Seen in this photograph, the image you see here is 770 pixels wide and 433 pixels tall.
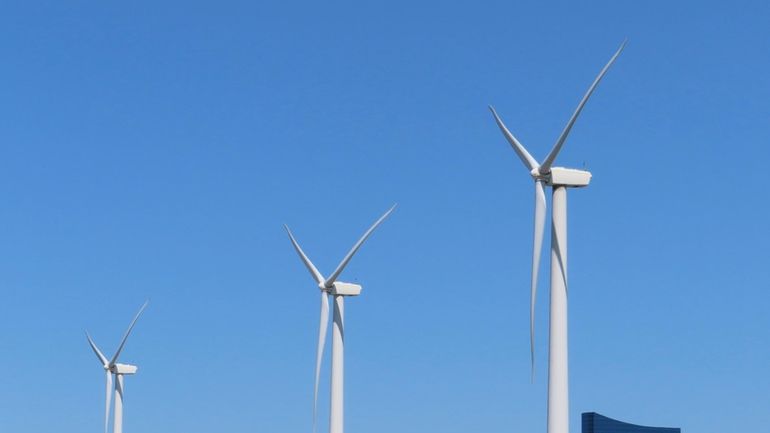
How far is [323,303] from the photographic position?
90.7m

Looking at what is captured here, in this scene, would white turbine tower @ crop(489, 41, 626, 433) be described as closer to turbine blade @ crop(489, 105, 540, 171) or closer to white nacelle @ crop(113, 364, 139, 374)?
turbine blade @ crop(489, 105, 540, 171)

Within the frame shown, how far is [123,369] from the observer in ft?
386

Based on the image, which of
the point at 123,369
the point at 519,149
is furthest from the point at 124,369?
the point at 519,149

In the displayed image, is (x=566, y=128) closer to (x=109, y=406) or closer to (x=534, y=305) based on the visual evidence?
(x=534, y=305)

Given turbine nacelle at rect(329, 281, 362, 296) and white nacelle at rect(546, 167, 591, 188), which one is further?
turbine nacelle at rect(329, 281, 362, 296)

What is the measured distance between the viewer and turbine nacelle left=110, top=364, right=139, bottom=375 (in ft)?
384

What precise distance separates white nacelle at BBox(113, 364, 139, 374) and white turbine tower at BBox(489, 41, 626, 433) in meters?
58.2

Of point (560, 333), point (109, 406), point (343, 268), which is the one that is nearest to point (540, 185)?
point (560, 333)

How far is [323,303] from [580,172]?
29.9 m

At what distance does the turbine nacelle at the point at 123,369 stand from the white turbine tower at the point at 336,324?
31.5m

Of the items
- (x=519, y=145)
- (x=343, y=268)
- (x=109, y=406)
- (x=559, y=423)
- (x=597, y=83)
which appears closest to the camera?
(x=559, y=423)

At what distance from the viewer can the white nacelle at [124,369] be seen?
117188mm

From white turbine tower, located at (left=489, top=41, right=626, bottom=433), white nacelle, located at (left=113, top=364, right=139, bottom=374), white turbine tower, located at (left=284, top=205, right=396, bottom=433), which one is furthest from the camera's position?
white nacelle, located at (left=113, top=364, right=139, bottom=374)

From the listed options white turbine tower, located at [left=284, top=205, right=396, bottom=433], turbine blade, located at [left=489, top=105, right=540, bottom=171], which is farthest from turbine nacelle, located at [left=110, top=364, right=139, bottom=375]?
turbine blade, located at [left=489, top=105, right=540, bottom=171]
